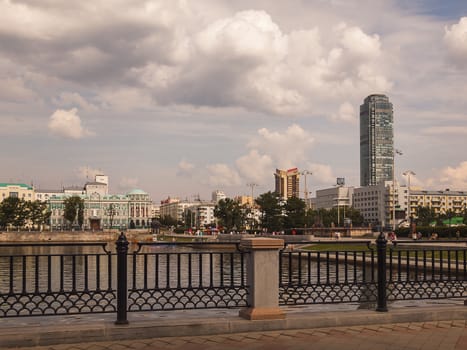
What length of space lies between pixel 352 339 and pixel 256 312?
1558 mm

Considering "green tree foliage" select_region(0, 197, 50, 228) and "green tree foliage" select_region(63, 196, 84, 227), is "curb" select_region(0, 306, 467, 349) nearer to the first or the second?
"green tree foliage" select_region(0, 197, 50, 228)

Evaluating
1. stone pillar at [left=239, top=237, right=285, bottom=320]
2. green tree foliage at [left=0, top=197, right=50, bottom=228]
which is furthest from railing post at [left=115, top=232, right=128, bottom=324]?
green tree foliage at [left=0, top=197, right=50, bottom=228]

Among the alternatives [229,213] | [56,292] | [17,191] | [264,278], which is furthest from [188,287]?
[17,191]

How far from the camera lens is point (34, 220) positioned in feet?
463

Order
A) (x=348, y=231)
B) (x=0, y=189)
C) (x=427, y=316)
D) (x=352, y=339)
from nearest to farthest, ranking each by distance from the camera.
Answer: (x=352, y=339) → (x=427, y=316) → (x=348, y=231) → (x=0, y=189)

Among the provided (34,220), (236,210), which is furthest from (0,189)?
(236,210)

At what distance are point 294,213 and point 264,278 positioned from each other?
7585 centimetres

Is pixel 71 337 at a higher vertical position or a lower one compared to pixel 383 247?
lower

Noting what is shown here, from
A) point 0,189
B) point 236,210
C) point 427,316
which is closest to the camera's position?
point 427,316

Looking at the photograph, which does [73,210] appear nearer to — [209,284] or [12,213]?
[12,213]

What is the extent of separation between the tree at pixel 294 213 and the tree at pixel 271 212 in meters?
1.34

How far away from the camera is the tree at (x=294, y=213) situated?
84000 mm

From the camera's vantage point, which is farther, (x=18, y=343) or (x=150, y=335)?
(x=150, y=335)

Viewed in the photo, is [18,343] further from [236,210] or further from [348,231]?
[236,210]
